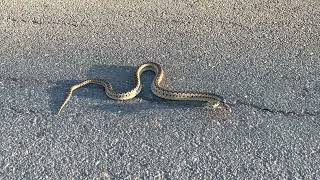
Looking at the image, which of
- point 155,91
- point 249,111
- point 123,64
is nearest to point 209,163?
point 249,111

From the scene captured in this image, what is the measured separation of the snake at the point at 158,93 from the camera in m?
4.95

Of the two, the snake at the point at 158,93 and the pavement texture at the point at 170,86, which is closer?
the pavement texture at the point at 170,86

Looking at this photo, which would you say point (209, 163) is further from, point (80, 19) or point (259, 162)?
point (80, 19)

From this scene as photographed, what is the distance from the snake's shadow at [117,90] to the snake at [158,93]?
0.04 meters

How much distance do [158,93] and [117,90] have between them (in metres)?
0.43

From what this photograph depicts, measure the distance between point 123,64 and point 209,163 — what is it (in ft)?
5.89

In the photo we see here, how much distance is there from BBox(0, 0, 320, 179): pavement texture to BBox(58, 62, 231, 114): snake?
0.07 m

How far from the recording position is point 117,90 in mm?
5223

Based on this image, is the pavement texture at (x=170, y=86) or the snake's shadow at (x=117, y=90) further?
the snake's shadow at (x=117, y=90)

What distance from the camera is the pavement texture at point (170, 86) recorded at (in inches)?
171

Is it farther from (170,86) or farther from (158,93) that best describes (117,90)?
(170,86)

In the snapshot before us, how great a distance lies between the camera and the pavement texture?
14.2 feet

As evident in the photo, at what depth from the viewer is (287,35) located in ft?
19.6

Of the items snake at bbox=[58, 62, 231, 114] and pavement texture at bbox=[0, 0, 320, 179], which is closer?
pavement texture at bbox=[0, 0, 320, 179]
